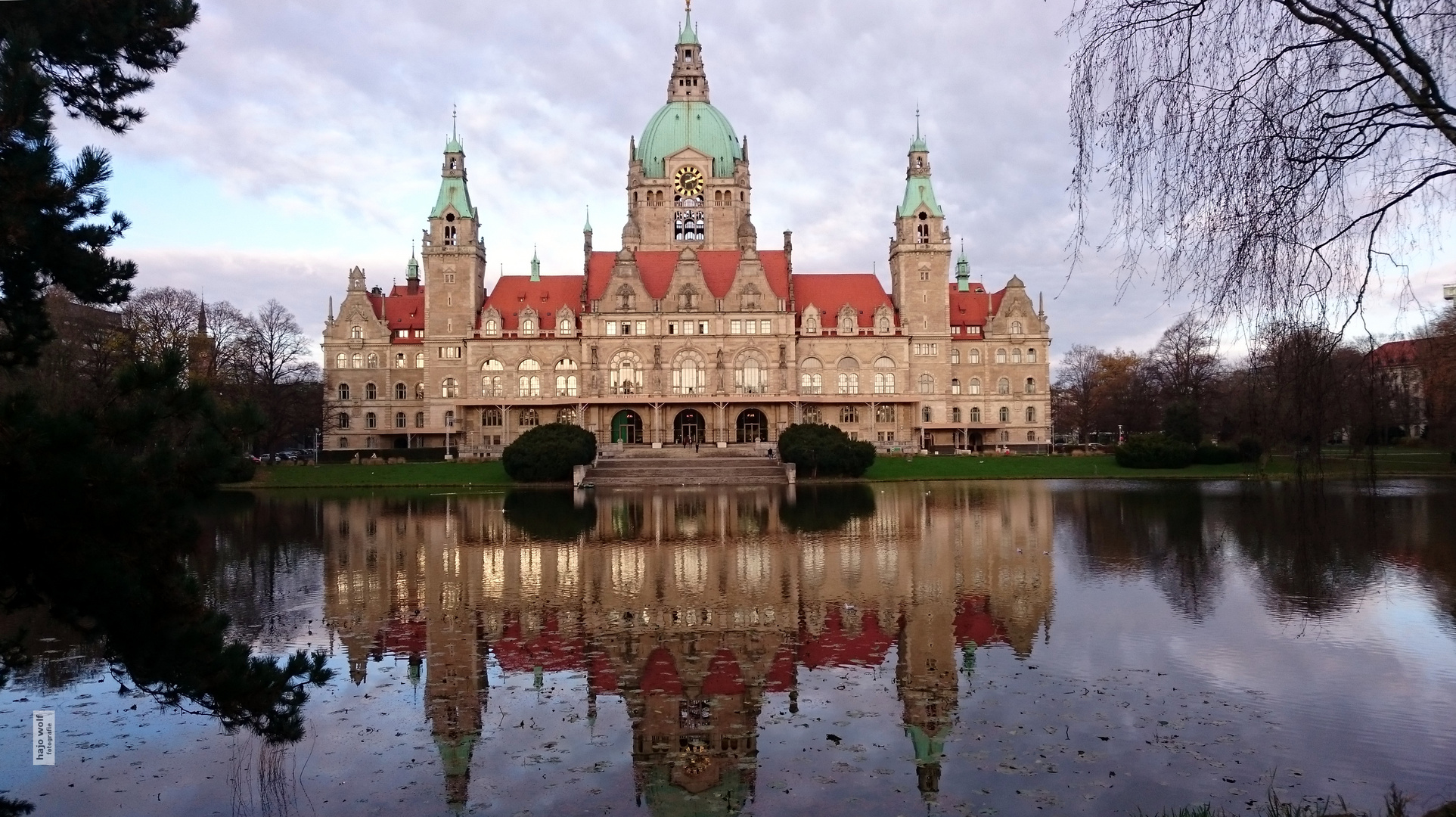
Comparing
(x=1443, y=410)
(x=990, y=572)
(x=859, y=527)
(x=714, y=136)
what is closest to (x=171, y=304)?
(x=714, y=136)

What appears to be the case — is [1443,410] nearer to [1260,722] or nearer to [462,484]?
[1260,722]

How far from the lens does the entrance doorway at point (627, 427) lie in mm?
66062

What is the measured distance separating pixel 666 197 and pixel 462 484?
34.0m

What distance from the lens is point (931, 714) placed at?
10078mm

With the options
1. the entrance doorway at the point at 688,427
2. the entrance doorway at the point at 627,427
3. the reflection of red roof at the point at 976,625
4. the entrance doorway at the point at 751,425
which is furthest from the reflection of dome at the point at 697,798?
the entrance doorway at the point at 627,427

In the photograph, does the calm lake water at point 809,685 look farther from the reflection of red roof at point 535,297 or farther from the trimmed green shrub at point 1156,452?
the reflection of red roof at point 535,297

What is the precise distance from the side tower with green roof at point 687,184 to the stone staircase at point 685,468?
22.4 metres

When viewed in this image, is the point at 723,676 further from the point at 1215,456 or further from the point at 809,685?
Answer: the point at 1215,456

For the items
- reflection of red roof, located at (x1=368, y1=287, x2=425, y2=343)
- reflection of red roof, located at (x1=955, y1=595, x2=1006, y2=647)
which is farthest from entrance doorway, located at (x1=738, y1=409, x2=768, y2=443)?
reflection of red roof, located at (x1=955, y1=595, x2=1006, y2=647)

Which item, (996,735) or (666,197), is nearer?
(996,735)

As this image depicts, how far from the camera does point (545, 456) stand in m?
48.2

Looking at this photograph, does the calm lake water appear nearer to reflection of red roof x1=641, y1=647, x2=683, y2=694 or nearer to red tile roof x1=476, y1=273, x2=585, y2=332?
reflection of red roof x1=641, y1=647, x2=683, y2=694

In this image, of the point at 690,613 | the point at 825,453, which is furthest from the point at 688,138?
the point at 690,613

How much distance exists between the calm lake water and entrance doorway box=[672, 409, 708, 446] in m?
42.8
